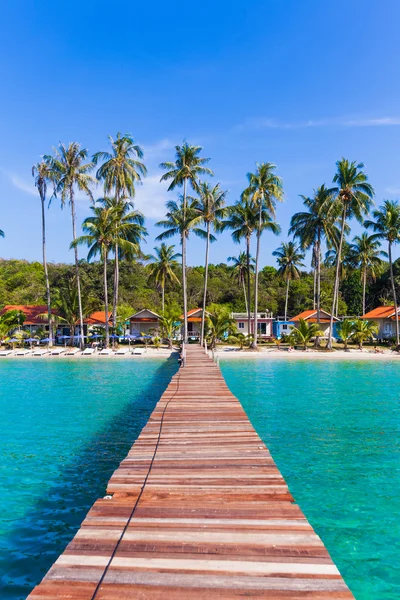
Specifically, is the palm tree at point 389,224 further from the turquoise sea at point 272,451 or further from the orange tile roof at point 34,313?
the orange tile roof at point 34,313

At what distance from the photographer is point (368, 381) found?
23.0 meters

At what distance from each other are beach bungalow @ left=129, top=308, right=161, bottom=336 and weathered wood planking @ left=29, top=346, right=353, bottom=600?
38571 mm

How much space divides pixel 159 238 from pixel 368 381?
23.8m

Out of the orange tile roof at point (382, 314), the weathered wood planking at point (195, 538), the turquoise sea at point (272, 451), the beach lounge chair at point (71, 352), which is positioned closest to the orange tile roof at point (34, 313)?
the beach lounge chair at point (71, 352)

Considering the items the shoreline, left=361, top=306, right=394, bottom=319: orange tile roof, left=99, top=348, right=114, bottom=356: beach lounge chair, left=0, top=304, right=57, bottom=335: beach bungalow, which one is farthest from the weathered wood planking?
left=361, top=306, right=394, bottom=319: orange tile roof

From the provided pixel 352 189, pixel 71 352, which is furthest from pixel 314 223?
pixel 71 352

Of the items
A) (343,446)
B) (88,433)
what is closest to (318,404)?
(343,446)

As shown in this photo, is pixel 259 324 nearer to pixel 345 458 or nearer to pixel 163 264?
pixel 163 264

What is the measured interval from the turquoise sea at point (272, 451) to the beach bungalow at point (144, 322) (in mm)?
22548

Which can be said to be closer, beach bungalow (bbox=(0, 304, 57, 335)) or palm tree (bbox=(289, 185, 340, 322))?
palm tree (bbox=(289, 185, 340, 322))

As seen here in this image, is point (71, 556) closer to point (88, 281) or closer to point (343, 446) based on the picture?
point (343, 446)

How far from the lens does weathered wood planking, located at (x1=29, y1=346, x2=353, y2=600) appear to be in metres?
3.48

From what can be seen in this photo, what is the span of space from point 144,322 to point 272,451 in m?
38.4

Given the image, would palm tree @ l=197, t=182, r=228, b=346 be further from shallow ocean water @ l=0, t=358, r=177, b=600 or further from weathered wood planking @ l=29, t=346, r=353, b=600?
weathered wood planking @ l=29, t=346, r=353, b=600
